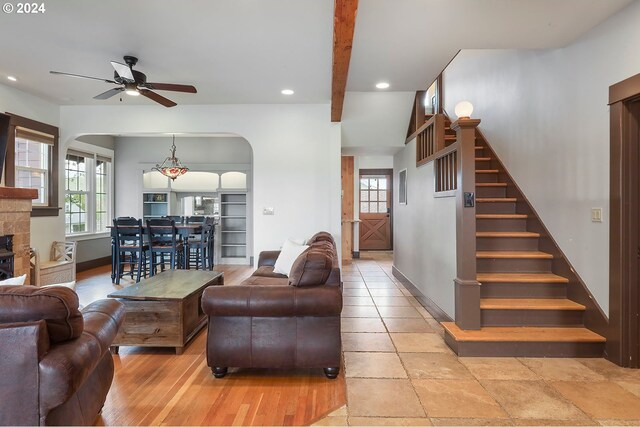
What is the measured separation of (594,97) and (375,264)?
5.07 m

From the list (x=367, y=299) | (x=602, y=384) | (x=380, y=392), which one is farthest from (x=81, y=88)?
(x=602, y=384)

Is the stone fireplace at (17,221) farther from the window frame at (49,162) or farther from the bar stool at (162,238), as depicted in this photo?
the bar stool at (162,238)

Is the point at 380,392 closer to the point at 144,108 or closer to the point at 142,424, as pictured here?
the point at 142,424

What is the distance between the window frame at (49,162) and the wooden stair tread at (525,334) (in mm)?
5709

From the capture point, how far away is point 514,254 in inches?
140

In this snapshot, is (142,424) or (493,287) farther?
(493,287)

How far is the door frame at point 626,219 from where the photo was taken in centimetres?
253

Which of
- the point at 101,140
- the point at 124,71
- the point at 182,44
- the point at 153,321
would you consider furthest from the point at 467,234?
the point at 101,140

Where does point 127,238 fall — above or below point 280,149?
below

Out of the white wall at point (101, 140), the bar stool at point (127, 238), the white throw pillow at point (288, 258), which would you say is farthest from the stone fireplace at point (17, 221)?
the white throw pillow at point (288, 258)

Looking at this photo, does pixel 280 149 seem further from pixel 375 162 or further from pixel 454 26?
pixel 375 162

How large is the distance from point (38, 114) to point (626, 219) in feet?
22.7

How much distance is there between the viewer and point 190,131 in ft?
17.0

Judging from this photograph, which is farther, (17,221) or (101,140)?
(101,140)
